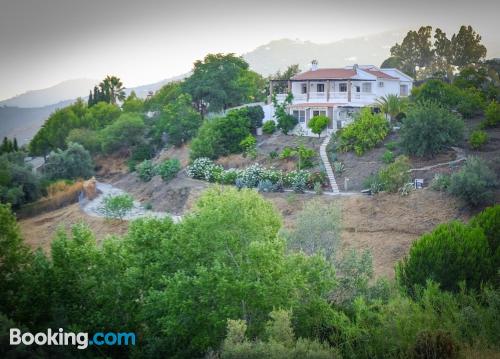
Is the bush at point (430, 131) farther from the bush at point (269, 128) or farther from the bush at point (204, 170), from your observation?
the bush at point (269, 128)

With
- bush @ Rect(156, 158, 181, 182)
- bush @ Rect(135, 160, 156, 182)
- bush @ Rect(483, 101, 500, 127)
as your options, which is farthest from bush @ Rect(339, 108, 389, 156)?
bush @ Rect(135, 160, 156, 182)

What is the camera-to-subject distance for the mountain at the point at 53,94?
164ft

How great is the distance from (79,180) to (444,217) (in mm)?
31338

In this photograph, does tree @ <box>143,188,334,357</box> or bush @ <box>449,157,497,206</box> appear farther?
bush @ <box>449,157,497,206</box>

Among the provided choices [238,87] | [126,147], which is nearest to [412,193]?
[238,87]

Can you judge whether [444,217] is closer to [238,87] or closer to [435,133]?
[435,133]

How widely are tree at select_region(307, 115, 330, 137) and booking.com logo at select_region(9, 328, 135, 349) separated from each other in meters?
26.5

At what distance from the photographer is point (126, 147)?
5409cm

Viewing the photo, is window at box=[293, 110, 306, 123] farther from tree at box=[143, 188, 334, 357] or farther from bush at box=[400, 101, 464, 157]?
tree at box=[143, 188, 334, 357]

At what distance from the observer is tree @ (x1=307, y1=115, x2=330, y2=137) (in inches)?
1544

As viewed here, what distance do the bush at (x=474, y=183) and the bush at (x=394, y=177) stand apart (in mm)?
2759

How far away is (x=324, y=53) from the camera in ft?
391

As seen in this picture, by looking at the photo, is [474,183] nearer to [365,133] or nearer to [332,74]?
[365,133]

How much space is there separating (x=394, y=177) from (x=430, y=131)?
14.2 ft
